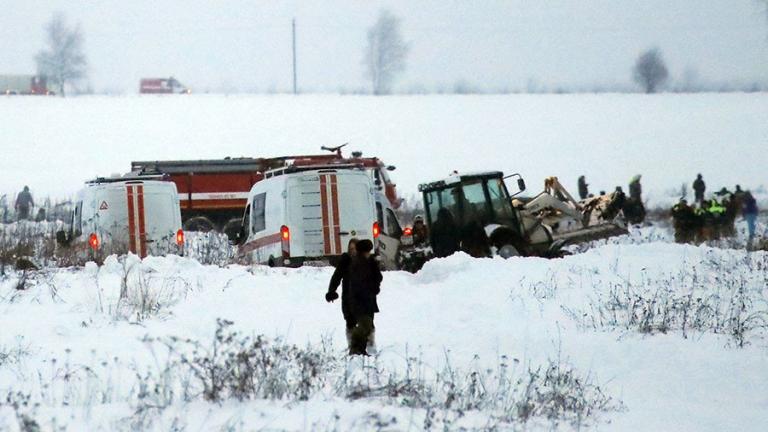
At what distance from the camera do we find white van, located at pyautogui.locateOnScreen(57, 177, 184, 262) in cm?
2405

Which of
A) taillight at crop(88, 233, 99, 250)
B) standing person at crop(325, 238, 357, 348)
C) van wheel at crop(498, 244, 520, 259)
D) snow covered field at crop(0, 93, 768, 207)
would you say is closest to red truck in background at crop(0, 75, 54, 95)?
snow covered field at crop(0, 93, 768, 207)

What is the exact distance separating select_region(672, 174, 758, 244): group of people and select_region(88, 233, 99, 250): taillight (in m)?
14.4

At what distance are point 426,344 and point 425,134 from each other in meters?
56.0

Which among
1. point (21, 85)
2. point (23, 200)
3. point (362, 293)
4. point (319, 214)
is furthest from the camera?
point (21, 85)

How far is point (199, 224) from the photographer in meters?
35.6

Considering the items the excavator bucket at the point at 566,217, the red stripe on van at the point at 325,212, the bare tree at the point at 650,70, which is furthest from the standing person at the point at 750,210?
the bare tree at the point at 650,70

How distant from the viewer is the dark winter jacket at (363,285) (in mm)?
13109

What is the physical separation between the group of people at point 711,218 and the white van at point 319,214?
1083 cm

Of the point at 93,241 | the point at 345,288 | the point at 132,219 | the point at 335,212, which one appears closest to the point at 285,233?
the point at 335,212

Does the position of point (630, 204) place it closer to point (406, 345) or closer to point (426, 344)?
point (426, 344)

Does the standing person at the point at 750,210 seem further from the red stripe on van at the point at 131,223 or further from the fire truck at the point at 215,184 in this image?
the red stripe on van at the point at 131,223

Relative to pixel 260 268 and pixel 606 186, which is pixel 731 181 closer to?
→ pixel 606 186

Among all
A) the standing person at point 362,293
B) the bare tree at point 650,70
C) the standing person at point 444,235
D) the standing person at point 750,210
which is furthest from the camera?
the bare tree at point 650,70

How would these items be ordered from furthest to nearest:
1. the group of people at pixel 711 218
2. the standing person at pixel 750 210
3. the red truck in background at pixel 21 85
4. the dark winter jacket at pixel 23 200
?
the red truck in background at pixel 21 85, the dark winter jacket at pixel 23 200, the standing person at pixel 750 210, the group of people at pixel 711 218
